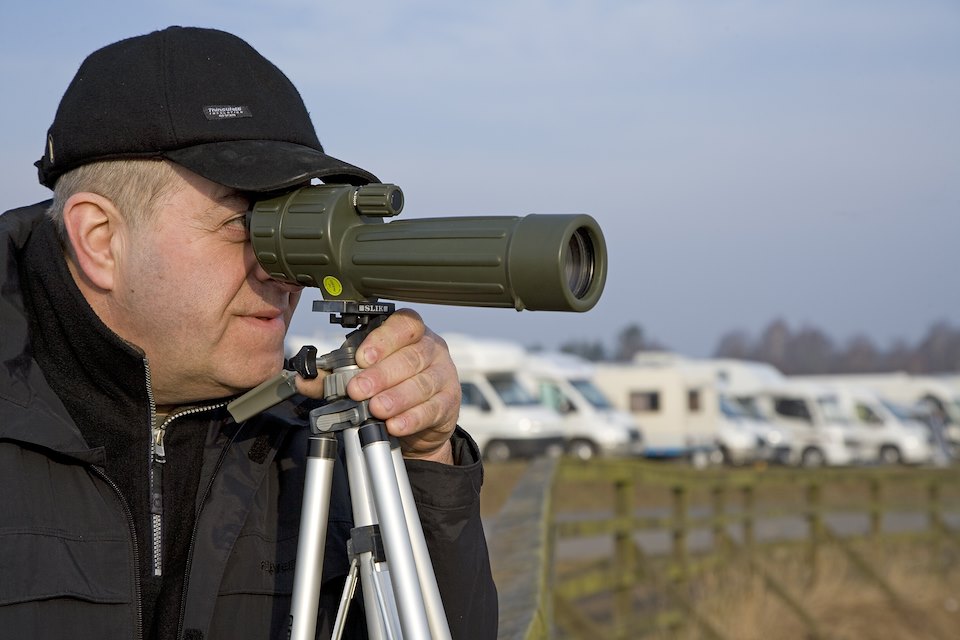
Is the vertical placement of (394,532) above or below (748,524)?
above

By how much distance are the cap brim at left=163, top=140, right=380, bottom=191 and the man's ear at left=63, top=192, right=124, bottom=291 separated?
0.58 feet

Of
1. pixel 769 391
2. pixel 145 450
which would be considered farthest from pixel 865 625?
pixel 769 391

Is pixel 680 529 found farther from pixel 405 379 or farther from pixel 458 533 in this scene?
pixel 405 379

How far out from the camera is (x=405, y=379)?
6.09 feet

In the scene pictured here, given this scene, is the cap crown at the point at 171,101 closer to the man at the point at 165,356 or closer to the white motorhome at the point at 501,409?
the man at the point at 165,356

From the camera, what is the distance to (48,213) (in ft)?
7.48

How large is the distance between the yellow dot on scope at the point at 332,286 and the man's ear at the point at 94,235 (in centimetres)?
51

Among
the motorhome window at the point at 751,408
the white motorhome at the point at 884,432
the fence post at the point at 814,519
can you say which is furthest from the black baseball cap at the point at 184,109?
the white motorhome at the point at 884,432

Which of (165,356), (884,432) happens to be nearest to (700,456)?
(884,432)

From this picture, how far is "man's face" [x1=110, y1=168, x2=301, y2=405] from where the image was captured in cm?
211

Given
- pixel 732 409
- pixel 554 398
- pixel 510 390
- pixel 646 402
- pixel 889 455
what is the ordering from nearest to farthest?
pixel 510 390, pixel 554 398, pixel 646 402, pixel 732 409, pixel 889 455

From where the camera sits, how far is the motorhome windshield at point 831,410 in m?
34.9

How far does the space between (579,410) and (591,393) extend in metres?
1.06

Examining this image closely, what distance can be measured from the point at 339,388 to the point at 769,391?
35.5 metres
